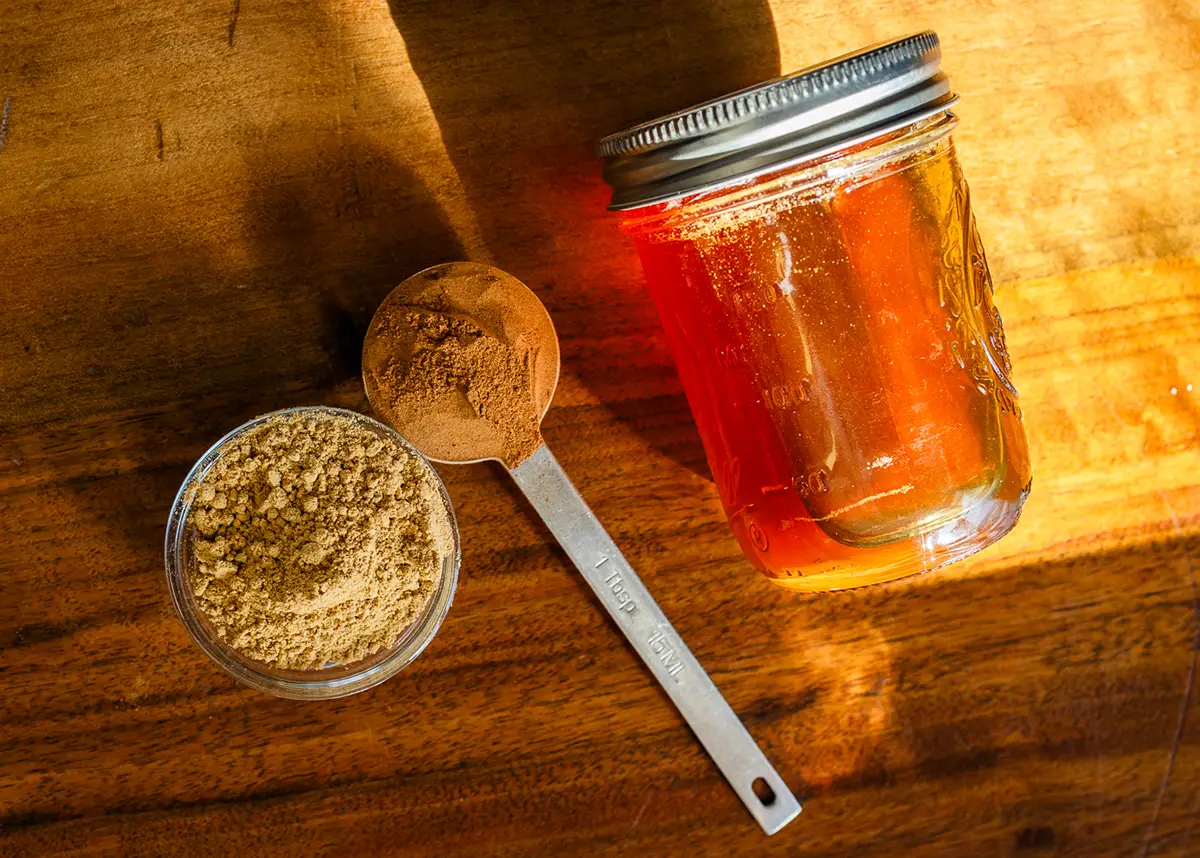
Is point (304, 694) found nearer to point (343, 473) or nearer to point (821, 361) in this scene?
point (343, 473)

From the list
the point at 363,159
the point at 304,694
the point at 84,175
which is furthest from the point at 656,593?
the point at 84,175

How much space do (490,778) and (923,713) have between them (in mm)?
473

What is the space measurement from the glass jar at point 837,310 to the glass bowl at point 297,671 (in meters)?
0.28

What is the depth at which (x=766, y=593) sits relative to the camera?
2.89ft

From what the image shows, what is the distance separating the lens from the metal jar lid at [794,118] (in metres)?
0.59

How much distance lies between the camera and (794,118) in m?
0.59

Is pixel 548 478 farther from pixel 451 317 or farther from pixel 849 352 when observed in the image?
pixel 849 352

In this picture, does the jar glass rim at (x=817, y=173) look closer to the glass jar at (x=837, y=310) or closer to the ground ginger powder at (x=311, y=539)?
the glass jar at (x=837, y=310)

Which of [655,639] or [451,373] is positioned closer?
[451,373]

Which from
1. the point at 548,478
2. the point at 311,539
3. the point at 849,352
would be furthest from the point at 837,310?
the point at 311,539

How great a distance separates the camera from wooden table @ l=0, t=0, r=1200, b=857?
80 centimetres

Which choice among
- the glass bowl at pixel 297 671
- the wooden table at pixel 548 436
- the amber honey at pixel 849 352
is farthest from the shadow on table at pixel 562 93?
the glass bowl at pixel 297 671

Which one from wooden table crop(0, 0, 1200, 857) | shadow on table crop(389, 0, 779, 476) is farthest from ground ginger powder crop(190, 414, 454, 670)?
shadow on table crop(389, 0, 779, 476)

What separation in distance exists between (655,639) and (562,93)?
0.55 meters
